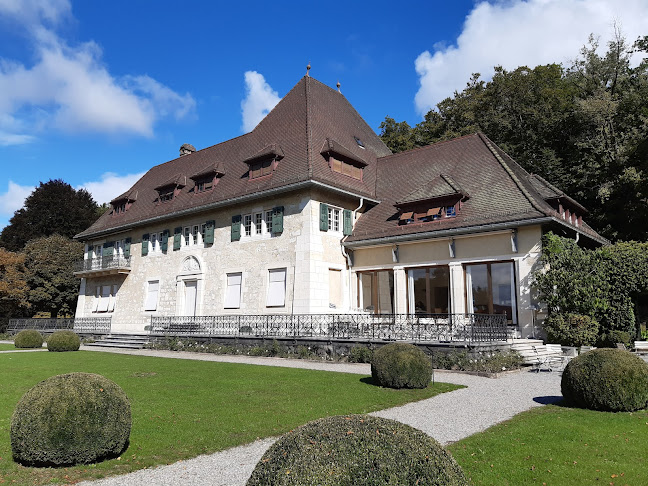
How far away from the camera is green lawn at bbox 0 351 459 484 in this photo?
21.5 ft

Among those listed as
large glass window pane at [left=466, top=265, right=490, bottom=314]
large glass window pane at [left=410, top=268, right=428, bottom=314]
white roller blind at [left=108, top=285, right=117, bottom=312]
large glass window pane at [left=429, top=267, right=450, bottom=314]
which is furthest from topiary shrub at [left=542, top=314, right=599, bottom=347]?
white roller blind at [left=108, top=285, right=117, bottom=312]

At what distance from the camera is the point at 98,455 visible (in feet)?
Answer: 20.2

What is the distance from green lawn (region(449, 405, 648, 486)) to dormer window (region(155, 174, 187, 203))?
26038mm

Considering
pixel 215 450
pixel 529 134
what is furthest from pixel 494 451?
pixel 529 134

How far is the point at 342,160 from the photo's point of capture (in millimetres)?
25438

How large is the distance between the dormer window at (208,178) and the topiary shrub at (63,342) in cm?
1043

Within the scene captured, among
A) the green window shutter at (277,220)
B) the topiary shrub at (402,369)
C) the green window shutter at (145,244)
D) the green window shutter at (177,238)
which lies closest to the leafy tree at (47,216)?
the green window shutter at (145,244)

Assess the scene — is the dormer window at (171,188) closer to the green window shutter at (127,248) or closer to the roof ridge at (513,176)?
the green window shutter at (127,248)

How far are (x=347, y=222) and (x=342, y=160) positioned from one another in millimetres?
3312

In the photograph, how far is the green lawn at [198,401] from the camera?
6.57 m

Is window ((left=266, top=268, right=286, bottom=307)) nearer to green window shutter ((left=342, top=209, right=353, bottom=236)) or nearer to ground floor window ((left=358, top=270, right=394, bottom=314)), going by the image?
green window shutter ((left=342, top=209, right=353, bottom=236))

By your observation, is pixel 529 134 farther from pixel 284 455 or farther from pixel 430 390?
pixel 284 455

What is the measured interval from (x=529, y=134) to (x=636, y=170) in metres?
8.59

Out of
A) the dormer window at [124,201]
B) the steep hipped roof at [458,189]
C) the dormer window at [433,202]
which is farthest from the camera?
the dormer window at [124,201]
